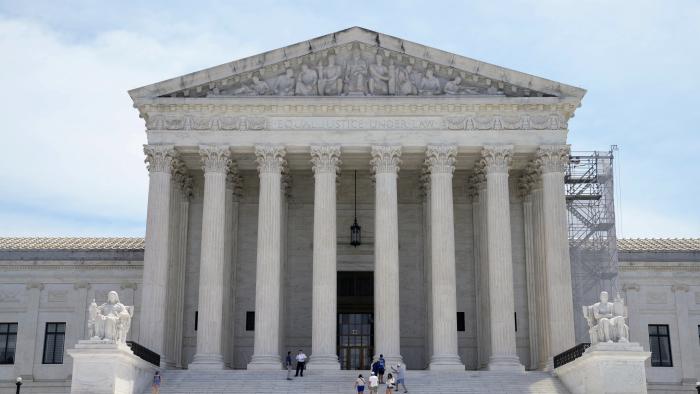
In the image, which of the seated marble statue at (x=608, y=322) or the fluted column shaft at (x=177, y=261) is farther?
the fluted column shaft at (x=177, y=261)

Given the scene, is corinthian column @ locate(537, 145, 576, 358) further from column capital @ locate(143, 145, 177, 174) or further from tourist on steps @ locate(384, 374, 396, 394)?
column capital @ locate(143, 145, 177, 174)

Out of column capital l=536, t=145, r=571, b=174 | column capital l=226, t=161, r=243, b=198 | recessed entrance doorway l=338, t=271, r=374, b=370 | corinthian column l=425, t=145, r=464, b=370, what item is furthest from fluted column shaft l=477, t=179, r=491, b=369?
column capital l=226, t=161, r=243, b=198

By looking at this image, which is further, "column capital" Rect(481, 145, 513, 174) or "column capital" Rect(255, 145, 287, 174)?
"column capital" Rect(255, 145, 287, 174)

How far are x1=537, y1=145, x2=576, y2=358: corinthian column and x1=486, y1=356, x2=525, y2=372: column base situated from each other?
69.5 inches

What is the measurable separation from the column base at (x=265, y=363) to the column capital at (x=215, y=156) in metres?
9.06

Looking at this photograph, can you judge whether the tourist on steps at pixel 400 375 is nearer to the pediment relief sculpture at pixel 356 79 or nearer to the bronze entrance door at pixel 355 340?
the bronze entrance door at pixel 355 340

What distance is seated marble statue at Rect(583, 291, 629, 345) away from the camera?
36.2m

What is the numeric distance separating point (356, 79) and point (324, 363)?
13.7m

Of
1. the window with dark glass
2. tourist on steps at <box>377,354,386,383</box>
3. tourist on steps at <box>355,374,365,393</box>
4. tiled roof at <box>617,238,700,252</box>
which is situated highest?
tiled roof at <box>617,238,700,252</box>

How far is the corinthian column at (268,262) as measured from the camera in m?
42.3

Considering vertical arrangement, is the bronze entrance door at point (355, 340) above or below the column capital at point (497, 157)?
below

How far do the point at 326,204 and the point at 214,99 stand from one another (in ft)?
24.2

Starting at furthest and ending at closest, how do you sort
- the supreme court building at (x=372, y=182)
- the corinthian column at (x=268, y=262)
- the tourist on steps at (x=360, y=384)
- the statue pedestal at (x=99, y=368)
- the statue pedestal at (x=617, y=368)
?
the supreme court building at (x=372, y=182)
the corinthian column at (x=268, y=262)
the tourist on steps at (x=360, y=384)
the statue pedestal at (x=99, y=368)
the statue pedestal at (x=617, y=368)

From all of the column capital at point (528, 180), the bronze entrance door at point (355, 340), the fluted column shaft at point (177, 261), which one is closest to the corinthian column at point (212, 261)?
the fluted column shaft at point (177, 261)
